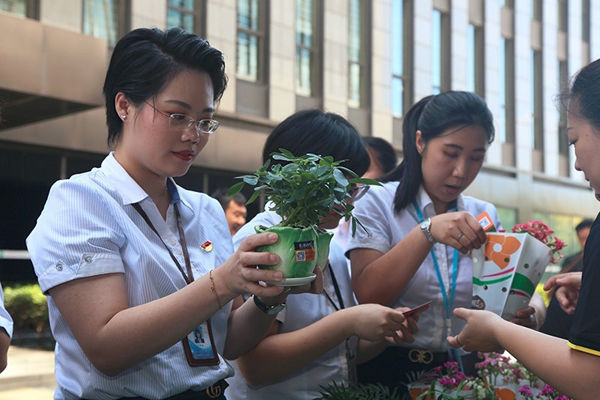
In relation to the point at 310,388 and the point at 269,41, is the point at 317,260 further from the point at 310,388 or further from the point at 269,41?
the point at 269,41

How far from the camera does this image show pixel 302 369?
242 centimetres

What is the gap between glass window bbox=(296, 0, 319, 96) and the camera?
16500 mm

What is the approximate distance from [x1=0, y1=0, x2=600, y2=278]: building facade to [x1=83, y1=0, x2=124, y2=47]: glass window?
21mm

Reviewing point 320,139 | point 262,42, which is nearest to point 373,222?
point 320,139

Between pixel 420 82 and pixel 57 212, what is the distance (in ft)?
61.9

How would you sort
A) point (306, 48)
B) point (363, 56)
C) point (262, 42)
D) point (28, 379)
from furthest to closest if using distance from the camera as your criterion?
point (363, 56) < point (306, 48) < point (262, 42) < point (28, 379)

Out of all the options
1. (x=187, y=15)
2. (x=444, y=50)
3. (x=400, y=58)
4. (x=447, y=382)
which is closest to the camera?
(x=447, y=382)

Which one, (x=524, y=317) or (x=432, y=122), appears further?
(x=432, y=122)

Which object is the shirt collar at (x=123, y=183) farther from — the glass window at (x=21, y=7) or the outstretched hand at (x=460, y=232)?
the glass window at (x=21, y=7)

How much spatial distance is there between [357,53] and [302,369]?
16389 mm

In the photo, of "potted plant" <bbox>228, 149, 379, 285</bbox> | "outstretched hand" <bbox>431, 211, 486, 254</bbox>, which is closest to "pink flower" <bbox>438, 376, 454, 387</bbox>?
"outstretched hand" <bbox>431, 211, 486, 254</bbox>

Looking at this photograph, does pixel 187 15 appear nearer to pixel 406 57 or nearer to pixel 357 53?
pixel 357 53

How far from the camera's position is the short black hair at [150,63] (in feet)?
6.56

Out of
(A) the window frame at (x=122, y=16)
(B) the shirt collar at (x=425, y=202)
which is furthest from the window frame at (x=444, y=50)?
(B) the shirt collar at (x=425, y=202)
